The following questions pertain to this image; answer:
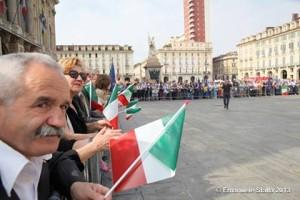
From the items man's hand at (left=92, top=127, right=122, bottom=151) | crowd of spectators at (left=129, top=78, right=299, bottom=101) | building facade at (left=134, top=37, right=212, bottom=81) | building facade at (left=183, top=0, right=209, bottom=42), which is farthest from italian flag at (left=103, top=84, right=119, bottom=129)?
building facade at (left=183, top=0, right=209, bottom=42)

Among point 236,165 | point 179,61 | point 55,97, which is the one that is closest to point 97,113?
point 236,165

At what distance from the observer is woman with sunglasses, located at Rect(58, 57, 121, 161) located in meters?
2.16

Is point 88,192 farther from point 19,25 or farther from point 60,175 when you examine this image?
point 19,25

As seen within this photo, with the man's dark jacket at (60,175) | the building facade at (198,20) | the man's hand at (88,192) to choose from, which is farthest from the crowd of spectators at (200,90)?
the building facade at (198,20)

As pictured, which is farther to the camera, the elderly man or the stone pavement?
the stone pavement

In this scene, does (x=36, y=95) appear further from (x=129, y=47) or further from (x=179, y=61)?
(x=179, y=61)

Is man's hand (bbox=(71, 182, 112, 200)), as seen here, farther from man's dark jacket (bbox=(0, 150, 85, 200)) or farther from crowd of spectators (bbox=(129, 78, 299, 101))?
crowd of spectators (bbox=(129, 78, 299, 101))

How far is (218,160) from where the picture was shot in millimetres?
6492

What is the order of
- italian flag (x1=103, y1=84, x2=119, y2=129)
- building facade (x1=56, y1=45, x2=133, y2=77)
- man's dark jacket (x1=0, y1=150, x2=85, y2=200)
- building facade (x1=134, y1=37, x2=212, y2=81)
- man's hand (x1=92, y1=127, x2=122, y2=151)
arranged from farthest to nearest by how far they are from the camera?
building facade (x1=134, y1=37, x2=212, y2=81) < building facade (x1=56, y1=45, x2=133, y2=77) < italian flag (x1=103, y1=84, x2=119, y2=129) < man's hand (x1=92, y1=127, x2=122, y2=151) < man's dark jacket (x1=0, y1=150, x2=85, y2=200)

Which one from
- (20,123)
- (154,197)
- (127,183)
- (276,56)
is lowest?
(154,197)

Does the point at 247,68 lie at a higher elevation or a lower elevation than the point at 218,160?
higher

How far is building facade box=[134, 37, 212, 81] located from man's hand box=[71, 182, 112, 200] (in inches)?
4897

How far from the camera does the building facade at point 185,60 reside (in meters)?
128

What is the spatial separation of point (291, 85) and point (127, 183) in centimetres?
3521
